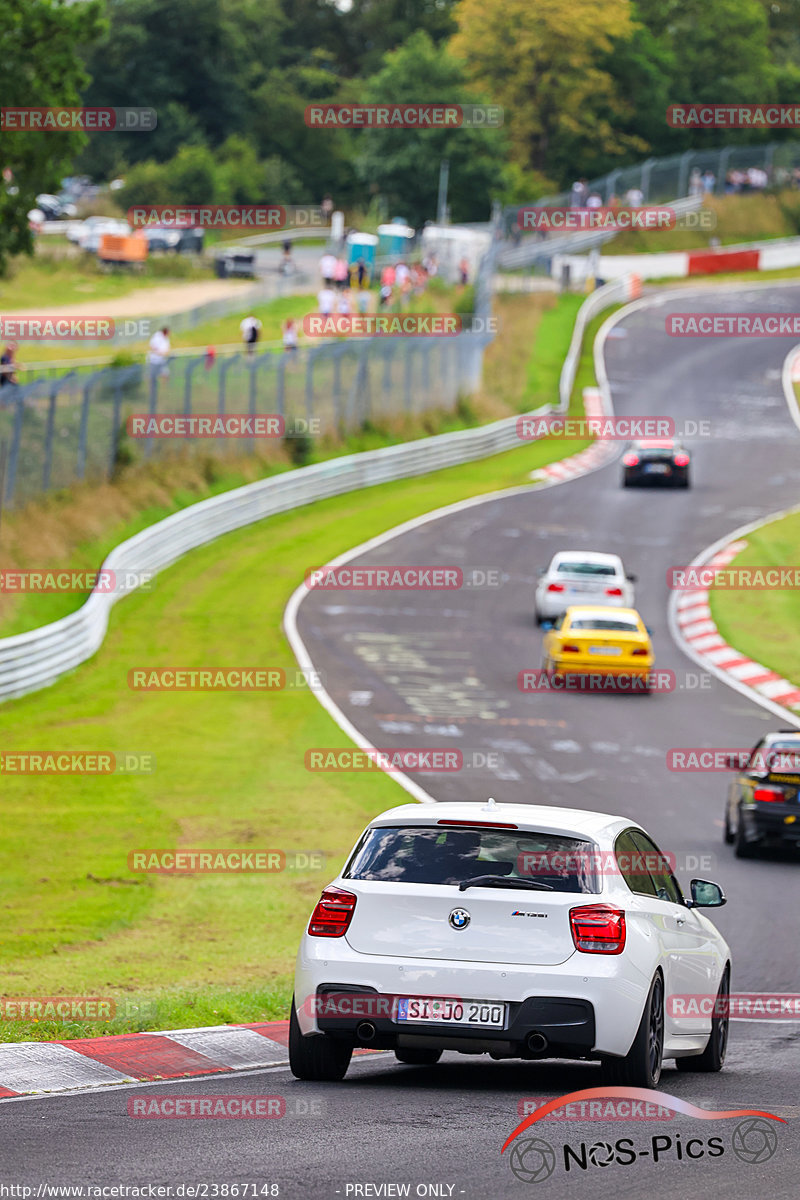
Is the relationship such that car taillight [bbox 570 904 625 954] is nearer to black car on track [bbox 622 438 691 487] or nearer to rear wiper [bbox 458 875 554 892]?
rear wiper [bbox 458 875 554 892]

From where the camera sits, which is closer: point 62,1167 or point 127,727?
point 62,1167

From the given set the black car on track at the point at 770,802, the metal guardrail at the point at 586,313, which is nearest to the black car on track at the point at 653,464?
the metal guardrail at the point at 586,313

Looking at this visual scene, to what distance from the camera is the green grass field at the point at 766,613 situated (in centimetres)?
3097

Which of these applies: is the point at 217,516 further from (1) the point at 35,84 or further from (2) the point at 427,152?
(2) the point at 427,152

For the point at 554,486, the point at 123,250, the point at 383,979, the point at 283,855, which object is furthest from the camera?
the point at 123,250

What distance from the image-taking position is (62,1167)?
6.70m

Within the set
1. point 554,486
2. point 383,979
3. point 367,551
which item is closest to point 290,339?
point 554,486

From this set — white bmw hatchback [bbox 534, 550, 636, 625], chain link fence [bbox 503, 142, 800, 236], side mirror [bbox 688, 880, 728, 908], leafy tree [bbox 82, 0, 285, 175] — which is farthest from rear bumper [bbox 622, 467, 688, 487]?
leafy tree [bbox 82, 0, 285, 175]

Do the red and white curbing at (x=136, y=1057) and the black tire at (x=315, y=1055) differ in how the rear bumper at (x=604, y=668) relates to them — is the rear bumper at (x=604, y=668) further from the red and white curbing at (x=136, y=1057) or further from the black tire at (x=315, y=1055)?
the black tire at (x=315, y=1055)

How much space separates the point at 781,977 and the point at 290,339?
34853 mm

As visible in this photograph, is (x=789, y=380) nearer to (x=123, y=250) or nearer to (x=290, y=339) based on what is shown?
(x=290, y=339)

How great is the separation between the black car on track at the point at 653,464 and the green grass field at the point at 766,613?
15.3ft

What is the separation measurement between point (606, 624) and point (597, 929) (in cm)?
1988

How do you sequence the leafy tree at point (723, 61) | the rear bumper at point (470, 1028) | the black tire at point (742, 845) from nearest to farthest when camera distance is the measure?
the rear bumper at point (470, 1028) → the black tire at point (742, 845) → the leafy tree at point (723, 61)
